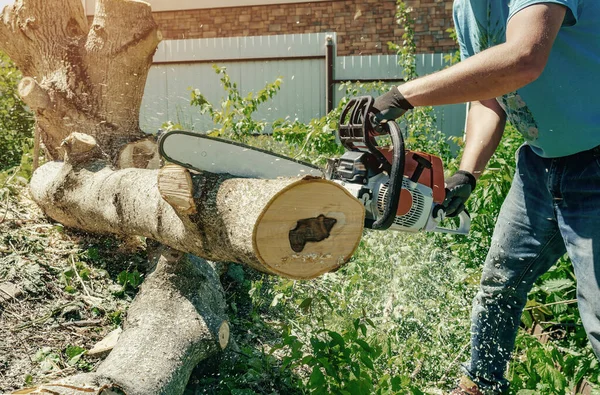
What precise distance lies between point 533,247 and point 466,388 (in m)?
0.72

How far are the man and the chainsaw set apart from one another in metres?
0.11

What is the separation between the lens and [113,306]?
2936mm

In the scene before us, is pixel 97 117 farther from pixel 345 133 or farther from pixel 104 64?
pixel 345 133

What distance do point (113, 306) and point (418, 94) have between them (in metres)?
2.04

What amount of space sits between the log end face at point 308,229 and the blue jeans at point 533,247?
848mm

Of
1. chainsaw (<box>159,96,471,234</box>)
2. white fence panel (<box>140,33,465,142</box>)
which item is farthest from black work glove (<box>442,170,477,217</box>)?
white fence panel (<box>140,33,465,142</box>)

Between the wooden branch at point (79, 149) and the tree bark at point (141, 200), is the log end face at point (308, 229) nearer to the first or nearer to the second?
the tree bark at point (141, 200)

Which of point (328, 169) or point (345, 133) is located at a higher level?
point (345, 133)

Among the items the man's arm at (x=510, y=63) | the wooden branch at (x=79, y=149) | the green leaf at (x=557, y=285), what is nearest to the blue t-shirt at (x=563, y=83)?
the man's arm at (x=510, y=63)

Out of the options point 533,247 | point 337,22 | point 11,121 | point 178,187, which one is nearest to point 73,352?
point 178,187

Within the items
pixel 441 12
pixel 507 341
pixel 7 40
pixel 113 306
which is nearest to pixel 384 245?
pixel 507 341

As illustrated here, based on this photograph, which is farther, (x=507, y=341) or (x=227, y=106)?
(x=227, y=106)

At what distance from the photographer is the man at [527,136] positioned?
1578mm

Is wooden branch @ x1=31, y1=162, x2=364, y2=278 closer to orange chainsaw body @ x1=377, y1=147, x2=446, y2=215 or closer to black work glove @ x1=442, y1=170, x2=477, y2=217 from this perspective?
orange chainsaw body @ x1=377, y1=147, x2=446, y2=215
